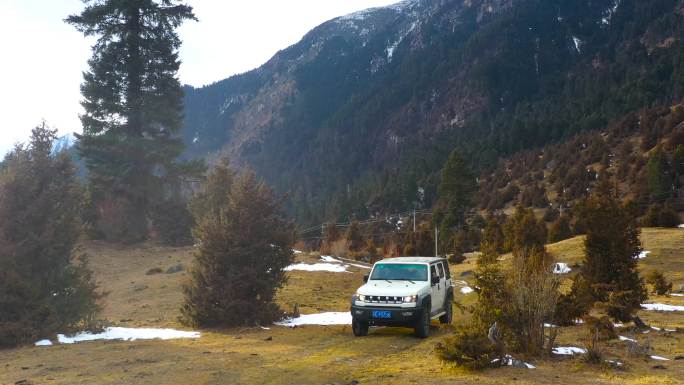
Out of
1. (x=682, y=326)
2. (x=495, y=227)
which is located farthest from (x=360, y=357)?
(x=495, y=227)

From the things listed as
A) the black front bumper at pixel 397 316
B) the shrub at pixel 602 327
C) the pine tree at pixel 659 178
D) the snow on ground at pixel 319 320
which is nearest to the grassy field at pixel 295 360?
the shrub at pixel 602 327

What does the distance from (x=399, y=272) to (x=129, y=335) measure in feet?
24.5

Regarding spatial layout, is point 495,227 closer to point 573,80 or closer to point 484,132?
point 484,132

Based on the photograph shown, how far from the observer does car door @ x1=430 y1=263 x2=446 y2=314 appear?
541 inches

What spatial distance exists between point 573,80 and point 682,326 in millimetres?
148560

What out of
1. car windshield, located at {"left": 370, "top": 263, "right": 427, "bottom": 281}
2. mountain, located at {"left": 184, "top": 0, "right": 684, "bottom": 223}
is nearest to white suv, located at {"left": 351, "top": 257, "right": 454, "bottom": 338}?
car windshield, located at {"left": 370, "top": 263, "right": 427, "bottom": 281}

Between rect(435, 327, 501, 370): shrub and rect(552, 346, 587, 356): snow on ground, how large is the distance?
1510mm

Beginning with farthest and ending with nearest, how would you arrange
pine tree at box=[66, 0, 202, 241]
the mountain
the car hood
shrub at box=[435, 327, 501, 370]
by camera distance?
the mountain, pine tree at box=[66, 0, 202, 241], the car hood, shrub at box=[435, 327, 501, 370]

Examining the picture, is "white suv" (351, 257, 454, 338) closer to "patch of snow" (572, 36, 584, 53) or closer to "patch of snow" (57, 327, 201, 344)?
"patch of snow" (57, 327, 201, 344)

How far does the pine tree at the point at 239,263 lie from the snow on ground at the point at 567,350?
8.39 m

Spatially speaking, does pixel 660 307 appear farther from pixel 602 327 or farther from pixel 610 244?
pixel 602 327

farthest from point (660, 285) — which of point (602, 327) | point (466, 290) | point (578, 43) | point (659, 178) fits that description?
point (578, 43)

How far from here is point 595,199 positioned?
15.8 m

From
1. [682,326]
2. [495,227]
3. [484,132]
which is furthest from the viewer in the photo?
[484,132]
